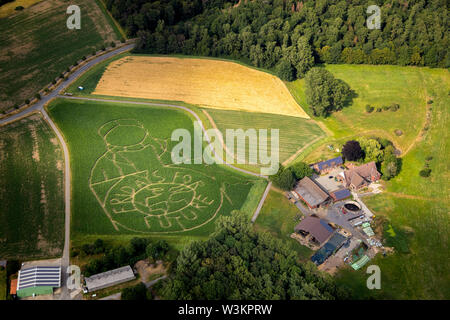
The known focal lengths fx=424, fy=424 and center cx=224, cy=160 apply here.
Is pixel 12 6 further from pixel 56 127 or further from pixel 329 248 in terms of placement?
pixel 329 248

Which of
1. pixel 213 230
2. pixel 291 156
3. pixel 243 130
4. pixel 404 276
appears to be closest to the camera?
pixel 404 276

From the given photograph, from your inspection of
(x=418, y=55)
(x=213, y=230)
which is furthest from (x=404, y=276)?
(x=418, y=55)

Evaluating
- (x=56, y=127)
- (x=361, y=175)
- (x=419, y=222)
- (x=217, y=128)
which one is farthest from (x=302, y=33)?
(x=56, y=127)

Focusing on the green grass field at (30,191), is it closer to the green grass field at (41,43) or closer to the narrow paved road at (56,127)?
the narrow paved road at (56,127)

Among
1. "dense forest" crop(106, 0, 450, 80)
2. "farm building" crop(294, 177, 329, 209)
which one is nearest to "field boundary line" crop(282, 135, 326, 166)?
"farm building" crop(294, 177, 329, 209)

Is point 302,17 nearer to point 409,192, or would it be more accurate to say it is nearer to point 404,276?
point 409,192

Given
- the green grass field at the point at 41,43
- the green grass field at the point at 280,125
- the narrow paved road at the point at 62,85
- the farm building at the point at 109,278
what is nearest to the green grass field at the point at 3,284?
the farm building at the point at 109,278
